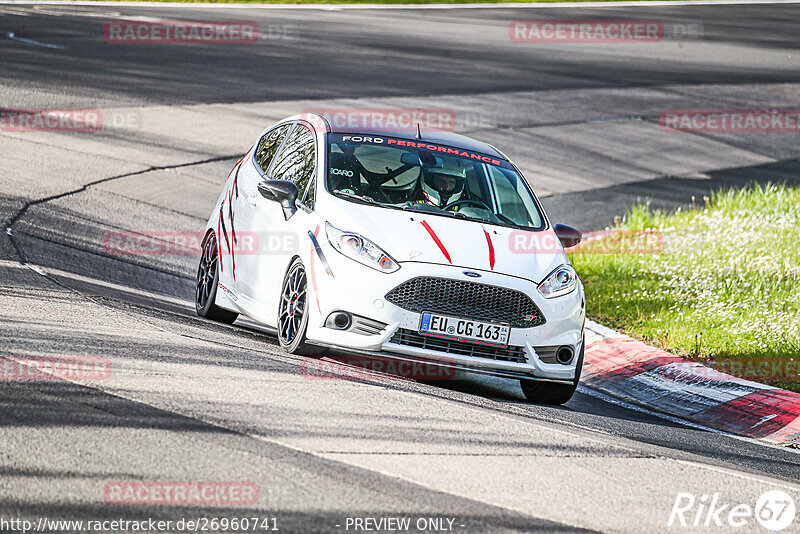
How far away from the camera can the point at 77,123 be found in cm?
1644

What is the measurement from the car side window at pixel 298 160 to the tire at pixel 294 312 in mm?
743

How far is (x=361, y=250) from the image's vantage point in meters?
7.77

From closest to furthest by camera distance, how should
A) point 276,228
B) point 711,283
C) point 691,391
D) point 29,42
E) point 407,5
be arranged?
1. point 276,228
2. point 691,391
3. point 711,283
4. point 29,42
5. point 407,5

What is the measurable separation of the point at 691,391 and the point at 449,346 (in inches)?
95.9

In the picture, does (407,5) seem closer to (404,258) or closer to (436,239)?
(436,239)

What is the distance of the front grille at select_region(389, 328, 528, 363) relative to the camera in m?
7.60

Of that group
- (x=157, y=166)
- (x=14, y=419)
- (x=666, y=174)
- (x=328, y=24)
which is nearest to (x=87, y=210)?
(x=157, y=166)

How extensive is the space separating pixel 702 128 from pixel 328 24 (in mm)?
12920

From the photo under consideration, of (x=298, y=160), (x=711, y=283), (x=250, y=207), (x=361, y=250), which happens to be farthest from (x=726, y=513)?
(x=711, y=283)

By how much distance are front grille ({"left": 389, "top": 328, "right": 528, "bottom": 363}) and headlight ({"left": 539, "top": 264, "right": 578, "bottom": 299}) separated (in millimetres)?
485

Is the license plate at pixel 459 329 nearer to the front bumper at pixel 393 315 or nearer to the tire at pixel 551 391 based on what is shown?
the front bumper at pixel 393 315

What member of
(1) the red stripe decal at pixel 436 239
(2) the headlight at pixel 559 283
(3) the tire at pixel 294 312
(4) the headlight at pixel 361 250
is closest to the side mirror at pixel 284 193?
(3) the tire at pixel 294 312

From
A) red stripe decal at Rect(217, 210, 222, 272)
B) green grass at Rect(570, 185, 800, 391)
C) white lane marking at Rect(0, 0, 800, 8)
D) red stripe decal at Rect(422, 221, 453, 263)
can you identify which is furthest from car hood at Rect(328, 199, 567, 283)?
white lane marking at Rect(0, 0, 800, 8)

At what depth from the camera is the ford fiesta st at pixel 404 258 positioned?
761 centimetres
